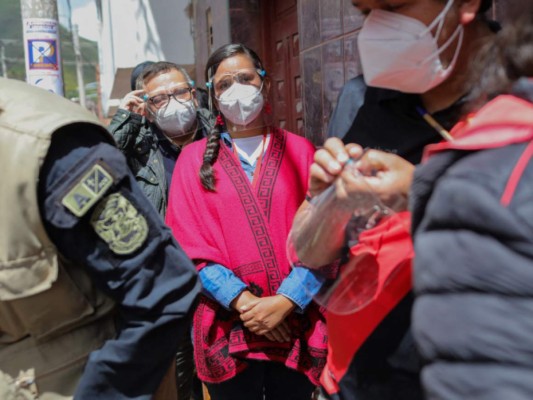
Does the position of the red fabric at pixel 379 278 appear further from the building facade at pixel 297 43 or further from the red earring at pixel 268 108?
the red earring at pixel 268 108

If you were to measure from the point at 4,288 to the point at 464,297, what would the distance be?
87 centimetres

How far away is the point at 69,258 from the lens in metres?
1.20

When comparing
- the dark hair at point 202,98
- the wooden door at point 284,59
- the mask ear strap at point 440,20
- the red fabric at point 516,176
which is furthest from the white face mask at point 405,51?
the wooden door at point 284,59

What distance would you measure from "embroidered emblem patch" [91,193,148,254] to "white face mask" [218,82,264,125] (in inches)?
50.0

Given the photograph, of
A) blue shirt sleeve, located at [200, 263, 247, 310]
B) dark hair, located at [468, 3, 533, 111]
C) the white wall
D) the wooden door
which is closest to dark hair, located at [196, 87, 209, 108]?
blue shirt sleeve, located at [200, 263, 247, 310]

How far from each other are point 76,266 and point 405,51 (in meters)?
0.88

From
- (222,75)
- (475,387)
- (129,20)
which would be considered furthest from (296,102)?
(129,20)

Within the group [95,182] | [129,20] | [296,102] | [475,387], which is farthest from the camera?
[129,20]

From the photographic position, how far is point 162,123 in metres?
2.91

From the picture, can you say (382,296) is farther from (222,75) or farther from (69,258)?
(222,75)

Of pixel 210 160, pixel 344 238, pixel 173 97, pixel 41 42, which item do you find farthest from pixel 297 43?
pixel 344 238

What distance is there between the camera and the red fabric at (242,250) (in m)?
2.16

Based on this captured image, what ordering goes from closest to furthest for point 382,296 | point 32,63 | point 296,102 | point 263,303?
point 382,296
point 263,303
point 32,63
point 296,102

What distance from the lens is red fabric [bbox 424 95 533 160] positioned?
0.74 meters
